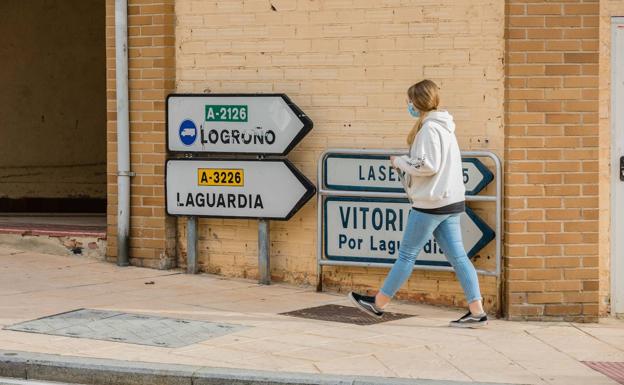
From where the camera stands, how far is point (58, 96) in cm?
1448

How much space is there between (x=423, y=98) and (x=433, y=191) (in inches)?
25.7

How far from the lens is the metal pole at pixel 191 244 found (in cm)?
1074

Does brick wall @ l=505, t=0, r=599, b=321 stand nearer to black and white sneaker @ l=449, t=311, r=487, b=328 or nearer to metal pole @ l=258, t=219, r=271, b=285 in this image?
black and white sneaker @ l=449, t=311, r=487, b=328

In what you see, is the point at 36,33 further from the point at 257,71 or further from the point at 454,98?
the point at 454,98

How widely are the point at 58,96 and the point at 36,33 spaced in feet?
2.58

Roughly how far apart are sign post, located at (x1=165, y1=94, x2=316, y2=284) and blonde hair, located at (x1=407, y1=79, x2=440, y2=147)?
1728 mm

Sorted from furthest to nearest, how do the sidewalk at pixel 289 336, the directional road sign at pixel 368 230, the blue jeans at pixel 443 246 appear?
the directional road sign at pixel 368 230
the blue jeans at pixel 443 246
the sidewalk at pixel 289 336

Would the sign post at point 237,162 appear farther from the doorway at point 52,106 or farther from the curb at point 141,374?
the doorway at point 52,106

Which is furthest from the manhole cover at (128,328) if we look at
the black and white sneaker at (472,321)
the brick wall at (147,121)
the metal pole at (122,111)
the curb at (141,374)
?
the metal pole at (122,111)

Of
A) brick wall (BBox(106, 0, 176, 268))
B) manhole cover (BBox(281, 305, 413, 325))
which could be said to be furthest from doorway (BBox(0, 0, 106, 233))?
manhole cover (BBox(281, 305, 413, 325))

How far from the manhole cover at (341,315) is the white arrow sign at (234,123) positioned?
1.52 m

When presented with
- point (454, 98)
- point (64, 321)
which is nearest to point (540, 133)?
point (454, 98)

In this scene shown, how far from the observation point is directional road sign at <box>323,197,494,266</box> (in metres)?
9.75

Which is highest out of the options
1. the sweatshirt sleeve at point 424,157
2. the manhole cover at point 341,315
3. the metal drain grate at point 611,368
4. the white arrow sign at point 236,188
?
the sweatshirt sleeve at point 424,157
